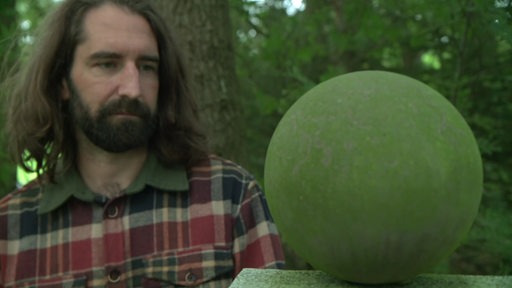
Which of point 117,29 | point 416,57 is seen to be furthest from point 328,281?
point 416,57

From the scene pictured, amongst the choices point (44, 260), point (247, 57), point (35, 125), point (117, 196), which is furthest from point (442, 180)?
point (247, 57)

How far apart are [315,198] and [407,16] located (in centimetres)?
349

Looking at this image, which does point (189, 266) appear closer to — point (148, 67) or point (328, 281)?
point (148, 67)

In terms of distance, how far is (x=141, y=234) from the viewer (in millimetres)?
3408

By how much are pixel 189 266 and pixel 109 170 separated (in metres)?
0.64

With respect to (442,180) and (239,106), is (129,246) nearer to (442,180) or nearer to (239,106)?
(239,106)

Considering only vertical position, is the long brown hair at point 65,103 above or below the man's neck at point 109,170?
above

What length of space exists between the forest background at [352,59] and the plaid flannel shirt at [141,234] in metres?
0.57

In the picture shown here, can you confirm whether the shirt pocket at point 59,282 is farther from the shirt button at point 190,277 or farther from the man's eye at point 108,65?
the man's eye at point 108,65

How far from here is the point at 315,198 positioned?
1870mm

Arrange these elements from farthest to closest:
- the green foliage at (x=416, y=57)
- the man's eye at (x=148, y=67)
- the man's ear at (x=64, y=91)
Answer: the green foliage at (x=416, y=57) → the man's ear at (x=64, y=91) → the man's eye at (x=148, y=67)

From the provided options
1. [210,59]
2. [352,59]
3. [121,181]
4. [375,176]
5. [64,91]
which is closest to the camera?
[375,176]

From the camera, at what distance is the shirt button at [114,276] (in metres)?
3.28

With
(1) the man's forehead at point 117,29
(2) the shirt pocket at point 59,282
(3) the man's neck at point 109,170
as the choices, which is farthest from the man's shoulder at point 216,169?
(2) the shirt pocket at point 59,282
